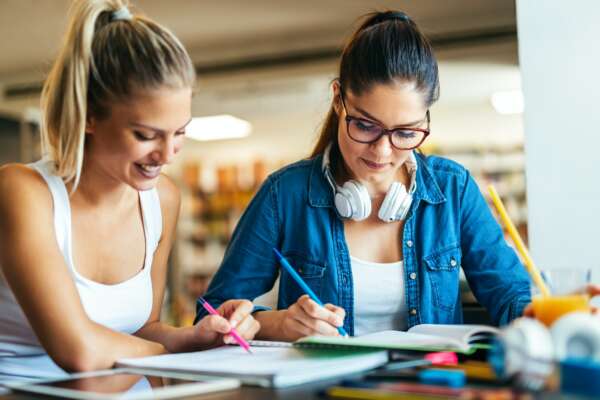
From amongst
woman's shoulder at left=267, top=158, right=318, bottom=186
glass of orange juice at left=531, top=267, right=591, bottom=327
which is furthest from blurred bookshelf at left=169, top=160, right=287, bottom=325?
glass of orange juice at left=531, top=267, right=591, bottom=327

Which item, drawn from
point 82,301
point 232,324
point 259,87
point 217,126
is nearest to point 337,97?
point 232,324

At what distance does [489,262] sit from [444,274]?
0.36 feet

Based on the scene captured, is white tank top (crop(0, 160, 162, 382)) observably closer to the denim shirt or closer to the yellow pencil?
the denim shirt

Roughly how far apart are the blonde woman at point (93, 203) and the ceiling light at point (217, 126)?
613cm

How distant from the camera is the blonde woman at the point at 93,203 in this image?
1.29 metres

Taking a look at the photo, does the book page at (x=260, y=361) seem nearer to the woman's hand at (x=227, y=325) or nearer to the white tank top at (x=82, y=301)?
the woman's hand at (x=227, y=325)

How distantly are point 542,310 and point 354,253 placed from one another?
657 millimetres

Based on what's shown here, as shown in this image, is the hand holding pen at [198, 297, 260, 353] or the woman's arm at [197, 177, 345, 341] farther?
the woman's arm at [197, 177, 345, 341]

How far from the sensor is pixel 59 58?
1420 mm

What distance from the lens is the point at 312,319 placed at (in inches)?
53.6

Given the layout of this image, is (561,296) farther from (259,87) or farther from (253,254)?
(259,87)

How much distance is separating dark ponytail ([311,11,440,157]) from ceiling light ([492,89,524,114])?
17.9 feet

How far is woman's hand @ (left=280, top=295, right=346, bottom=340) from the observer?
1.34 metres

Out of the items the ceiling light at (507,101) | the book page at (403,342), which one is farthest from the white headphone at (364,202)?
the ceiling light at (507,101)
